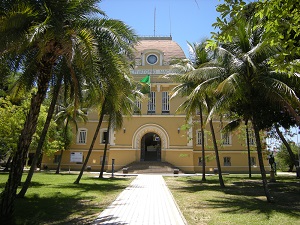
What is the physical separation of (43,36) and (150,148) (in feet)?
108

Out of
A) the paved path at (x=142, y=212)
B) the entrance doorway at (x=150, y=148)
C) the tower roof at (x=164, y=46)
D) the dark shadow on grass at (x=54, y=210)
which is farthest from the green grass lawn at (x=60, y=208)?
the tower roof at (x=164, y=46)

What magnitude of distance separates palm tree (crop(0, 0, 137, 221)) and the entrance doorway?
26.9m

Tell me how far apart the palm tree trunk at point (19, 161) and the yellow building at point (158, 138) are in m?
24.9

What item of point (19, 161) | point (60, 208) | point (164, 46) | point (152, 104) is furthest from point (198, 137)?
point (19, 161)

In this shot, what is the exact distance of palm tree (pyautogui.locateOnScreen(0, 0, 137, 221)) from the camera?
290 inches

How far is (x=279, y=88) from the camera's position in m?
11.2

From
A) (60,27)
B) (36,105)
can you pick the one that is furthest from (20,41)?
(36,105)

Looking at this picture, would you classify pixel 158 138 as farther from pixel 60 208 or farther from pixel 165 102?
pixel 60 208

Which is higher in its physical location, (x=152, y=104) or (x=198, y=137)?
(x=152, y=104)

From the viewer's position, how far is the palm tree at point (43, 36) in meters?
7.37

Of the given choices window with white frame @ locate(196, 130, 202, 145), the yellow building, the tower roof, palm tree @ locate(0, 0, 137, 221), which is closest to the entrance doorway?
the yellow building

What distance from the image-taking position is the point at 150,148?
39719mm

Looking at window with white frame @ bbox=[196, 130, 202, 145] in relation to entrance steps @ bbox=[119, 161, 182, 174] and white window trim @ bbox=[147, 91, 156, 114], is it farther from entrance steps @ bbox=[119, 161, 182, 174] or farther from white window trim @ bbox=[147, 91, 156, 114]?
white window trim @ bbox=[147, 91, 156, 114]

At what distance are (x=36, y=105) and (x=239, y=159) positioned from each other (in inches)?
1265
